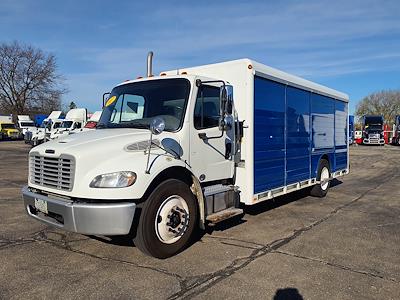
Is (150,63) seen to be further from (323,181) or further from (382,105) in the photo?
(382,105)

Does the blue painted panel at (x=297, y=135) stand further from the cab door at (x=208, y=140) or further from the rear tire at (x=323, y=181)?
the cab door at (x=208, y=140)

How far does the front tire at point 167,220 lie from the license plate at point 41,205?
4.01 feet

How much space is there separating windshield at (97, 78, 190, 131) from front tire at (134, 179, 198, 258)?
0.94 metres

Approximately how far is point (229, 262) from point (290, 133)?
365 centimetres

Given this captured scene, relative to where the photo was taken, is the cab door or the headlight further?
the cab door

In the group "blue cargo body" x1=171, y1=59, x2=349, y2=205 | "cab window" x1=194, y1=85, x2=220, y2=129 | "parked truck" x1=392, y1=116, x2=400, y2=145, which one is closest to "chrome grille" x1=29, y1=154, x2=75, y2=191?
"cab window" x1=194, y1=85, x2=220, y2=129

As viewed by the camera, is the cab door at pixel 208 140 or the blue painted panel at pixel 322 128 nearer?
the cab door at pixel 208 140

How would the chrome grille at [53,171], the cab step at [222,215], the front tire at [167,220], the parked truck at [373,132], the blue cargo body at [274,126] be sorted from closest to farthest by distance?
the chrome grille at [53,171] < the front tire at [167,220] < the cab step at [222,215] < the blue cargo body at [274,126] < the parked truck at [373,132]

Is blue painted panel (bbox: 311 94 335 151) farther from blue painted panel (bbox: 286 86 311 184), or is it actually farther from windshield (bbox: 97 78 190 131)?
windshield (bbox: 97 78 190 131)

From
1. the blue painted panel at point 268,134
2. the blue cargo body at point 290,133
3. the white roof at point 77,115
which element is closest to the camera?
the blue painted panel at point 268,134

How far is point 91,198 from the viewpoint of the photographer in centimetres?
449

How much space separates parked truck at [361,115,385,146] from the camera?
43278 millimetres

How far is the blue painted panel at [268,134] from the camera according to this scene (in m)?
6.68

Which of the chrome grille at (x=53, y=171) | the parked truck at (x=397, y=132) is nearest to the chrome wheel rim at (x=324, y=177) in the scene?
the chrome grille at (x=53, y=171)
